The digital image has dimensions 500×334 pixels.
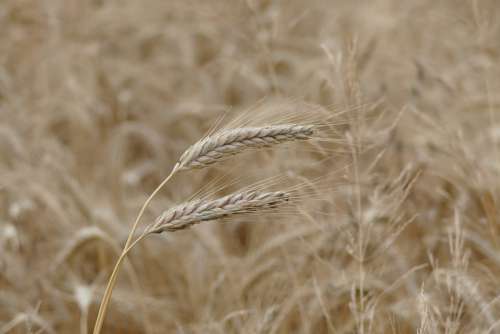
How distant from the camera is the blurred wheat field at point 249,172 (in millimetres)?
1775

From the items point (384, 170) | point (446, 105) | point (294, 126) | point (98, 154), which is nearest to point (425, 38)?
point (446, 105)

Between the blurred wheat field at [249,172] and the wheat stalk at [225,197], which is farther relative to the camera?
the blurred wheat field at [249,172]

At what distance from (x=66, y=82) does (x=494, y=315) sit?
95.9 inches

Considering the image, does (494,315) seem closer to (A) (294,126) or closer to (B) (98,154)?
(A) (294,126)

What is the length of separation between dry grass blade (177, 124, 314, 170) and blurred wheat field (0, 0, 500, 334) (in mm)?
53

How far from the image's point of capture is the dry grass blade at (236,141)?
125 cm

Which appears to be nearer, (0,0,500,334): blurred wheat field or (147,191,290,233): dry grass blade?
(147,191,290,233): dry grass blade

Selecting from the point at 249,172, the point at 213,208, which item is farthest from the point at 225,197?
the point at 249,172

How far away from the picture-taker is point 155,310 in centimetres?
227

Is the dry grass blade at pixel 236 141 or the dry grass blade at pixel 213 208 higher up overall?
the dry grass blade at pixel 236 141

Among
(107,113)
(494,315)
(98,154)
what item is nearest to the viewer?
(494,315)

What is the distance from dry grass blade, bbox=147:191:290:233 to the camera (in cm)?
122

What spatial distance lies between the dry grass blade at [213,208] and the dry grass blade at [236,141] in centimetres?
7

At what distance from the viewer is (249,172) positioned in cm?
250
